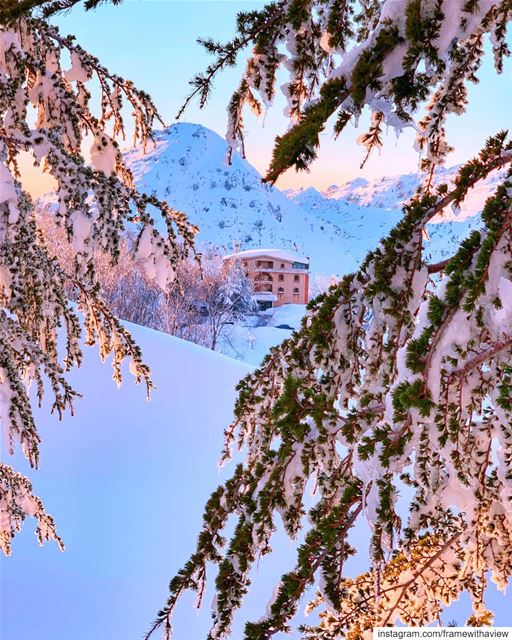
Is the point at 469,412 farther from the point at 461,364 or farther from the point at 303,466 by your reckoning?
the point at 303,466

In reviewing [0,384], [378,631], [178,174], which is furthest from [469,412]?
[178,174]

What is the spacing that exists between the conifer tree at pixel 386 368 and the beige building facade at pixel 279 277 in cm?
3175

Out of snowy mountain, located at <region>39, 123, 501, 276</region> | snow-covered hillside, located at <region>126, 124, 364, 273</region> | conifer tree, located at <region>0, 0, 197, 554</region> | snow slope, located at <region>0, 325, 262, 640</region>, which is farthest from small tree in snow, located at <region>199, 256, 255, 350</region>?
snow-covered hillside, located at <region>126, 124, 364, 273</region>

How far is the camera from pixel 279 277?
37094 mm

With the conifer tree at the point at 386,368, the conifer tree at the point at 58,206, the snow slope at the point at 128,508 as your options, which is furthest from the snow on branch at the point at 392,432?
the snow slope at the point at 128,508

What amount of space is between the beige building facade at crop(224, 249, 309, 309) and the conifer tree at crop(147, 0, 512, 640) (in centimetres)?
3175

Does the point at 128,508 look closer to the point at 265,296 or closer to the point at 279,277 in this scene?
the point at 265,296

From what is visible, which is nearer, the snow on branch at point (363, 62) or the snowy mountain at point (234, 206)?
the snow on branch at point (363, 62)

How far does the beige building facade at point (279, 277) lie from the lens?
3538 centimetres

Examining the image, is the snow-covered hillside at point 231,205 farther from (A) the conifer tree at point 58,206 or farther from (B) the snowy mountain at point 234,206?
(A) the conifer tree at point 58,206

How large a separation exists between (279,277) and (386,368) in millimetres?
35504

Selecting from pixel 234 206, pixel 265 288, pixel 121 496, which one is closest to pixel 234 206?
pixel 234 206

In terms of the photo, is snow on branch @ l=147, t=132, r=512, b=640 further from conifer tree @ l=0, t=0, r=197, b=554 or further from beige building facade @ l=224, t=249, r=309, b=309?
beige building facade @ l=224, t=249, r=309, b=309

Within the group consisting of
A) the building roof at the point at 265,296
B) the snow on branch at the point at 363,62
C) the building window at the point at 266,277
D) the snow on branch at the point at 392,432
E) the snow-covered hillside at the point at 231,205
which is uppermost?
the snow-covered hillside at the point at 231,205
